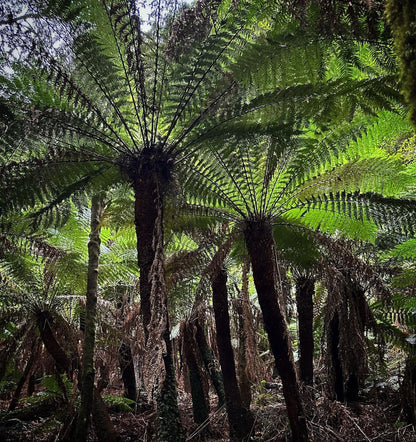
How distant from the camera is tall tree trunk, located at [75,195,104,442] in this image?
3630 mm

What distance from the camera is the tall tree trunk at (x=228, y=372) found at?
4.17 metres

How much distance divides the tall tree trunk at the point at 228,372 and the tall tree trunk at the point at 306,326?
101 centimetres

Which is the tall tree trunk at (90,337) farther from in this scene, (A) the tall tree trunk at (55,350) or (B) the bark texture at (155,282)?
(B) the bark texture at (155,282)

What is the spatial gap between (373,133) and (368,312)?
91.0 inches

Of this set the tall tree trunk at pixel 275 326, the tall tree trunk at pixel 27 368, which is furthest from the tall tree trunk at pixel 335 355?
the tall tree trunk at pixel 27 368

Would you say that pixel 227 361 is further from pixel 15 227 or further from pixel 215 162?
pixel 15 227

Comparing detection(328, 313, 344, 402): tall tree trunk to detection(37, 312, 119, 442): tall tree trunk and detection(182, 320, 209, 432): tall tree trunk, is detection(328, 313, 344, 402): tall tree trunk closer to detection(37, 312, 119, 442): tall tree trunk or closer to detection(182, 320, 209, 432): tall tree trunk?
detection(182, 320, 209, 432): tall tree trunk

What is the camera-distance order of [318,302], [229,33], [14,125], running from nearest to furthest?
[229,33] < [14,125] < [318,302]

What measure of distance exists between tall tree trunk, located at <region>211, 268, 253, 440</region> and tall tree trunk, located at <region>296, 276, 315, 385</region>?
1.01 m

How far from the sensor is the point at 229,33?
119 inches

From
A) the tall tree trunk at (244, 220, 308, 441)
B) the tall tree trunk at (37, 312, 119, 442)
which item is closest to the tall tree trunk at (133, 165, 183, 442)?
the tall tree trunk at (244, 220, 308, 441)

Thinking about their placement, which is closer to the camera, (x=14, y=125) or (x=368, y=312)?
(x=14, y=125)

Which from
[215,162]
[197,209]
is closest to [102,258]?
[197,209]

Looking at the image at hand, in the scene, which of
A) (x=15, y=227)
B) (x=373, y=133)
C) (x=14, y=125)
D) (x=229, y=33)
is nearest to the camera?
(x=229, y=33)
